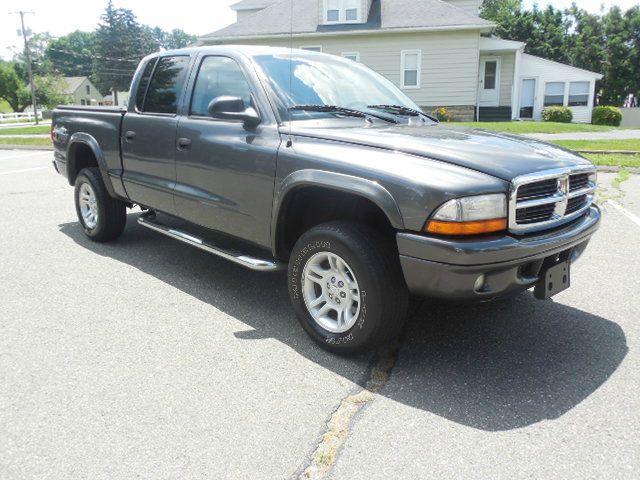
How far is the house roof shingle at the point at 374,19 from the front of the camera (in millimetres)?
22047

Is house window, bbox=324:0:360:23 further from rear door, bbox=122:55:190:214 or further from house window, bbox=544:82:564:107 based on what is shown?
rear door, bbox=122:55:190:214

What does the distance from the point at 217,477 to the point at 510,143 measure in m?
2.54

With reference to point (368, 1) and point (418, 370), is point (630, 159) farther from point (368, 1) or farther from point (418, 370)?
point (368, 1)

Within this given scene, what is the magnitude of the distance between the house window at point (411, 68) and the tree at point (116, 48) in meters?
54.9

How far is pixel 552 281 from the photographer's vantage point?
10.1 feet

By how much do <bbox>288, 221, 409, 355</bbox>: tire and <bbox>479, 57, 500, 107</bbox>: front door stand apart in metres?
24.7

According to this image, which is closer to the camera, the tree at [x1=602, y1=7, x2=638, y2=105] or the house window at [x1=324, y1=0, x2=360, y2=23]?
the house window at [x1=324, y1=0, x2=360, y2=23]

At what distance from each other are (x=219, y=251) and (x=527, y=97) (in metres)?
27.9

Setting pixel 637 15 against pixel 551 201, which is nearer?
pixel 551 201

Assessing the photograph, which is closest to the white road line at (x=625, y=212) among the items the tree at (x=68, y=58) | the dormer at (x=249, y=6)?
the dormer at (x=249, y=6)

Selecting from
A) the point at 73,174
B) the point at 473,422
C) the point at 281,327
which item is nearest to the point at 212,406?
the point at 281,327

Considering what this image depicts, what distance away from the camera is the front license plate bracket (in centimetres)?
304

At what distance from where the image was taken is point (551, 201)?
3023 millimetres

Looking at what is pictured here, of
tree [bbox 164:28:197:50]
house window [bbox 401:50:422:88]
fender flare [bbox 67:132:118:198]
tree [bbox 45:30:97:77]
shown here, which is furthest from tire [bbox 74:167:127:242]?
tree [bbox 164:28:197:50]
